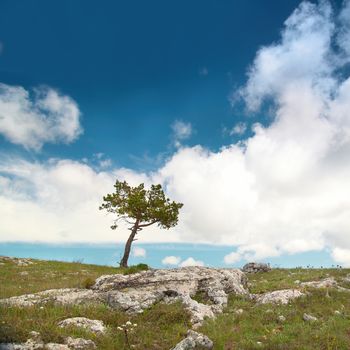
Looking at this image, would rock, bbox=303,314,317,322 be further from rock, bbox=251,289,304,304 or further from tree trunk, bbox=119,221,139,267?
tree trunk, bbox=119,221,139,267

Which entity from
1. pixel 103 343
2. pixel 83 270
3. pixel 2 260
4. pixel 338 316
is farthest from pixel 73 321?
pixel 2 260

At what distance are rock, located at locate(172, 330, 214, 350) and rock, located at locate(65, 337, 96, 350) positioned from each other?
9.60 ft

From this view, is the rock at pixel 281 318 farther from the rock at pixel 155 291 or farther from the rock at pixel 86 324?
the rock at pixel 86 324

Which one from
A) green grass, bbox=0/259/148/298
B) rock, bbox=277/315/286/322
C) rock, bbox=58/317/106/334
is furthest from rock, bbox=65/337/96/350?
green grass, bbox=0/259/148/298

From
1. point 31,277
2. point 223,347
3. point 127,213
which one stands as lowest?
point 223,347

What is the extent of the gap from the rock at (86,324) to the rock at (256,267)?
1252 inches

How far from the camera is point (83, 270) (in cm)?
4444

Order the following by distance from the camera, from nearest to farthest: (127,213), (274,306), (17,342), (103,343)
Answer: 1. (17,342)
2. (103,343)
3. (274,306)
4. (127,213)

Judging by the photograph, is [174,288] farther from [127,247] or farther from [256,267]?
[127,247]

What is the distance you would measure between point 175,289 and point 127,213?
1315 inches

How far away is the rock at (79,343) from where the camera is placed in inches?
538

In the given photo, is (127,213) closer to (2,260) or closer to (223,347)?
(2,260)

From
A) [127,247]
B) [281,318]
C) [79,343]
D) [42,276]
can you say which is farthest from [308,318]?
[127,247]

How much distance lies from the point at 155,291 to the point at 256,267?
26585mm
